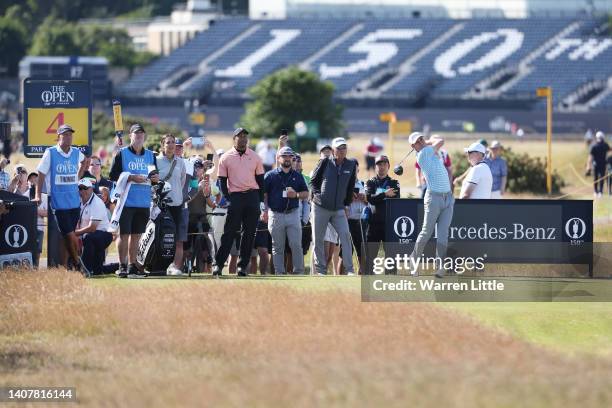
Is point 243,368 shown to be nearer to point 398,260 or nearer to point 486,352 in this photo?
point 486,352

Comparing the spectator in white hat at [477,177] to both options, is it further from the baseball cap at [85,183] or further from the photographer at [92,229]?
the baseball cap at [85,183]

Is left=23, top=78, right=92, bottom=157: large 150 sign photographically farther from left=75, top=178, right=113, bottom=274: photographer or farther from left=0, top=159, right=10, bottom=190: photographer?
left=75, top=178, right=113, bottom=274: photographer

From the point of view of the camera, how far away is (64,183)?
1811 centimetres

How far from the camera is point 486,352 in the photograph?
1180cm

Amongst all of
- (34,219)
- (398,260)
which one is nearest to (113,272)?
(34,219)

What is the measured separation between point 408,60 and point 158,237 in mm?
78155

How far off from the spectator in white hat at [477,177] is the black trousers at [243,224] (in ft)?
9.12

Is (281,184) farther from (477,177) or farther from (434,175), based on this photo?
(477,177)

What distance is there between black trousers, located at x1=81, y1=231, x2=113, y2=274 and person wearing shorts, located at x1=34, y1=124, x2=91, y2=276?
802 millimetres

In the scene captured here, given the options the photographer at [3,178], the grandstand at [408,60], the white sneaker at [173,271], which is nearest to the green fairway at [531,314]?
the white sneaker at [173,271]

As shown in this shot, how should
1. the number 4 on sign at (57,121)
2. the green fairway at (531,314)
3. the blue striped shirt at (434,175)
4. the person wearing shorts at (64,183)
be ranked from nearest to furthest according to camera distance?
the green fairway at (531,314) → the blue striped shirt at (434,175) → the person wearing shorts at (64,183) → the number 4 on sign at (57,121)

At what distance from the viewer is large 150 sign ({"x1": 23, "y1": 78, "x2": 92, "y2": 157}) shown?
74.4ft

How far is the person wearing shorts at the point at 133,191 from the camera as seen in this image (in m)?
17.9

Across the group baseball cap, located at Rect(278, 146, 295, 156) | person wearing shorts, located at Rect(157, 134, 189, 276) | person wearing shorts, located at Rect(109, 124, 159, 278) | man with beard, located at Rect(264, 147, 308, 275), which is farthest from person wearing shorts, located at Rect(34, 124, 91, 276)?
baseball cap, located at Rect(278, 146, 295, 156)
